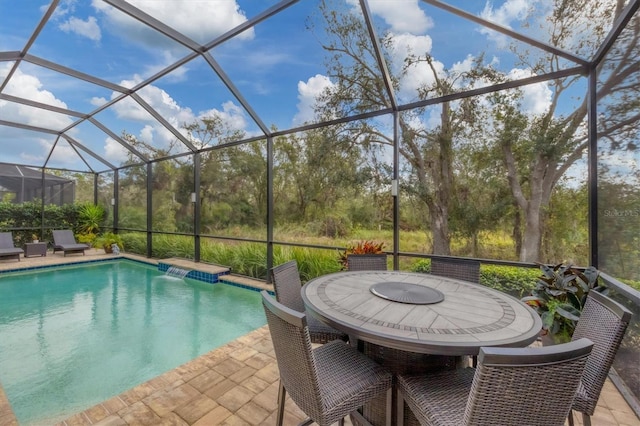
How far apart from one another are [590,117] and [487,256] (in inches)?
92.8

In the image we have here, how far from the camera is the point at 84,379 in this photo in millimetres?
2900

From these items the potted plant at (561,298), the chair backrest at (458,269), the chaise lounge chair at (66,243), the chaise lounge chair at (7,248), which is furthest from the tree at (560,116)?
the chaise lounge chair at (7,248)

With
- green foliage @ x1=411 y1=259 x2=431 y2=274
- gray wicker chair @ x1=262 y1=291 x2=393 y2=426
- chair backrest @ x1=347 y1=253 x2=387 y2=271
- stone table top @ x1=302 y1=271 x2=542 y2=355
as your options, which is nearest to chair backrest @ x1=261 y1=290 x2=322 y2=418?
gray wicker chair @ x1=262 y1=291 x2=393 y2=426

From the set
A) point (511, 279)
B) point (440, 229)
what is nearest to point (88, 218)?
point (440, 229)

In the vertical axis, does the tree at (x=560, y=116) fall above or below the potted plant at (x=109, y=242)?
above

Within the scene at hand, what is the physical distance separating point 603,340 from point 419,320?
0.99 meters

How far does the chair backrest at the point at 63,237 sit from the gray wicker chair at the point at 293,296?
35.4ft

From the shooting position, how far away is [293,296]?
2590 millimetres

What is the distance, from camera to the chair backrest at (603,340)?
151 cm

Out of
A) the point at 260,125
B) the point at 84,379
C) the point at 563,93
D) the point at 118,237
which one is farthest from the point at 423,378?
the point at 118,237

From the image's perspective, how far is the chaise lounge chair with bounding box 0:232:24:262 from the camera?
8023 mm

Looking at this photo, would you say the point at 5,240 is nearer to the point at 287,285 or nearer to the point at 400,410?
the point at 287,285

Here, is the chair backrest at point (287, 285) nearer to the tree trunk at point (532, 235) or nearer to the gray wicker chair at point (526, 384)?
the gray wicker chair at point (526, 384)

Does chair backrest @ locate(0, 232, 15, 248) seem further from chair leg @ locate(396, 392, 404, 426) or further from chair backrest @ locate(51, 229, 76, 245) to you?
chair leg @ locate(396, 392, 404, 426)
